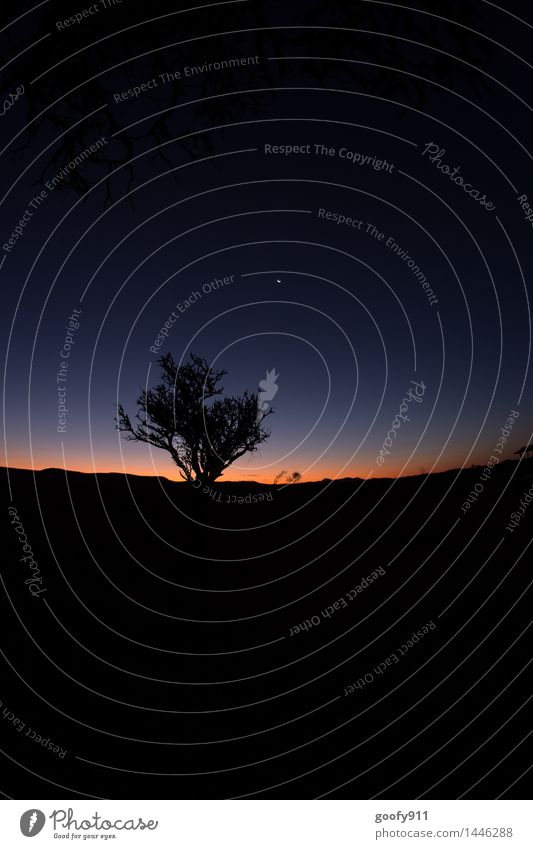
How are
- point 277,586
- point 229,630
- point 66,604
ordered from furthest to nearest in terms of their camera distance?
1. point 277,586
2. point 66,604
3. point 229,630

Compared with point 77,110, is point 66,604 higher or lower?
lower

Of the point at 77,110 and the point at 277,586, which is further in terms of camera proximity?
the point at 277,586

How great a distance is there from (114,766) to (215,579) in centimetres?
650

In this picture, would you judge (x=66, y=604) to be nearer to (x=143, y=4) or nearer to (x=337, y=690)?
(x=337, y=690)

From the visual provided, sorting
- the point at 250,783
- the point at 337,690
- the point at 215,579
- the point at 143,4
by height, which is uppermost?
the point at 143,4

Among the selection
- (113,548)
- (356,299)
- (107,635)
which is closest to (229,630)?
(107,635)

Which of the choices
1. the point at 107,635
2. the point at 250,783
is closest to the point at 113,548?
the point at 107,635

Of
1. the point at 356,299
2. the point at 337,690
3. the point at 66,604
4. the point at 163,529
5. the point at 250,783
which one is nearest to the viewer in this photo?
the point at 250,783

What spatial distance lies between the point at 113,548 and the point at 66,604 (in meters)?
3.99

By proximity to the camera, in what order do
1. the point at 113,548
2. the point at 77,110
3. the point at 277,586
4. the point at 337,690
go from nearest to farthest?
the point at 77,110 < the point at 337,690 < the point at 277,586 < the point at 113,548

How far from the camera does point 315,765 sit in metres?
6.55

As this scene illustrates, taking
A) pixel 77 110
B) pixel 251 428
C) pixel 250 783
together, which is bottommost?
pixel 250 783

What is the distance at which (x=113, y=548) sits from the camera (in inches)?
631

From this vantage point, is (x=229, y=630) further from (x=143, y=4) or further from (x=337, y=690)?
(x=143, y=4)
